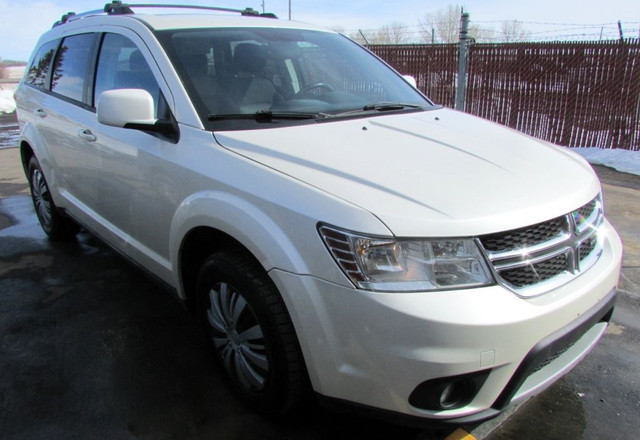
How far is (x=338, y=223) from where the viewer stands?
1.75 meters

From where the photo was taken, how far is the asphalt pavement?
231cm

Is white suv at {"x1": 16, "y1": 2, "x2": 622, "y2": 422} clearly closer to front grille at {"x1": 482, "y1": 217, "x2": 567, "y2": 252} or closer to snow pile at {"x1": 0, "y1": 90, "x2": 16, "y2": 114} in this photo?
front grille at {"x1": 482, "y1": 217, "x2": 567, "y2": 252}

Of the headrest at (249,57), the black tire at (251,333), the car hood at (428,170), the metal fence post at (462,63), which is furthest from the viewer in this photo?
the metal fence post at (462,63)

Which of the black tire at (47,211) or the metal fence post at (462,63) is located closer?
the black tire at (47,211)

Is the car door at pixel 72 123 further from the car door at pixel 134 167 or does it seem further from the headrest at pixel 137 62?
the headrest at pixel 137 62

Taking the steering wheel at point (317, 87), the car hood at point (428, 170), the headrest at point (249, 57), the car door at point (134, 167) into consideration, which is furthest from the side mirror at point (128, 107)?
the steering wheel at point (317, 87)

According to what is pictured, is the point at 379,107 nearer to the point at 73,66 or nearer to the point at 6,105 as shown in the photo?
the point at 73,66

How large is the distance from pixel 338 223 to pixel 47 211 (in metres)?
3.83

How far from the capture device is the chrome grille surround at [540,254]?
69.9 inches

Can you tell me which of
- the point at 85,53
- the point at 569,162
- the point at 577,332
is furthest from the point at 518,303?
the point at 85,53

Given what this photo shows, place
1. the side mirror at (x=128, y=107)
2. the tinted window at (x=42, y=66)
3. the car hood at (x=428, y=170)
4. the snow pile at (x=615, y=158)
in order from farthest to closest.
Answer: the snow pile at (x=615, y=158)
the tinted window at (x=42, y=66)
the side mirror at (x=128, y=107)
the car hood at (x=428, y=170)

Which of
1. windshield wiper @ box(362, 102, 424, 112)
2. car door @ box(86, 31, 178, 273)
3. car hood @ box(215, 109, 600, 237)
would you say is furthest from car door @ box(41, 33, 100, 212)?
windshield wiper @ box(362, 102, 424, 112)

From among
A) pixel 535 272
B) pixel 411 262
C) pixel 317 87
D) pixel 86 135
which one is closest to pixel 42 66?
pixel 86 135

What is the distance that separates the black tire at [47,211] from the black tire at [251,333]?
2.64 metres
